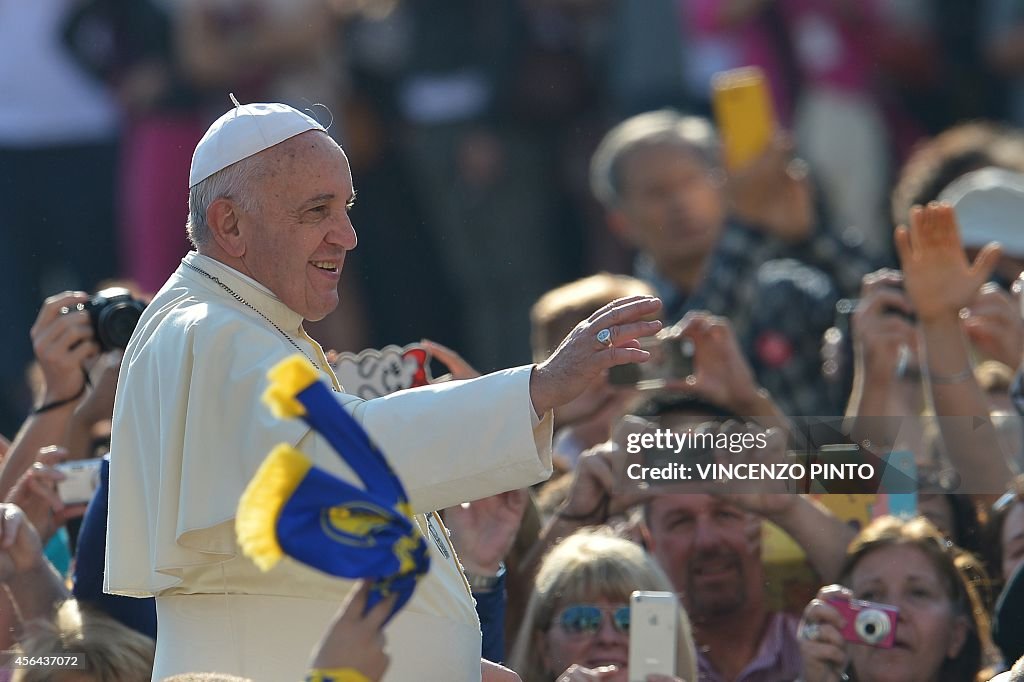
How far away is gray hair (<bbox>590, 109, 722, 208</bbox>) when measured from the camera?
7.05 m

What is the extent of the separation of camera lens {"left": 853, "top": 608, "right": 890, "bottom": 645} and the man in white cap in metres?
1.05

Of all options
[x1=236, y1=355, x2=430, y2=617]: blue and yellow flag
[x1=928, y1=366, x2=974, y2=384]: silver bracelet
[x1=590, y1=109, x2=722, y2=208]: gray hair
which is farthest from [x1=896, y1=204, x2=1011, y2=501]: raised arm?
[x1=236, y1=355, x2=430, y2=617]: blue and yellow flag

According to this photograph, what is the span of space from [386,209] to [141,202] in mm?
1185

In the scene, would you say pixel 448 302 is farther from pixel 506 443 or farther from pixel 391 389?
pixel 506 443

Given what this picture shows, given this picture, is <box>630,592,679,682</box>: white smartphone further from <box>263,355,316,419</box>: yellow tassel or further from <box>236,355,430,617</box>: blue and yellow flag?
<box>263,355,316,419</box>: yellow tassel

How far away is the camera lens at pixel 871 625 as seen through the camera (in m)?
4.36

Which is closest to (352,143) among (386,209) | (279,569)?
(386,209)

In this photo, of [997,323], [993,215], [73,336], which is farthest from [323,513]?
[993,215]

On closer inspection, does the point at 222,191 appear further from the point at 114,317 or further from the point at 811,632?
the point at 811,632

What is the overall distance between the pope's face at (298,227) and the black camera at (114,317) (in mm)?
1208

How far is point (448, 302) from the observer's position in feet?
27.5

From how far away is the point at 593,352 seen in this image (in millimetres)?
3342

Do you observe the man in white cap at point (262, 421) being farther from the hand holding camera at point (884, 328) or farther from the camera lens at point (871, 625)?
the hand holding camera at point (884, 328)

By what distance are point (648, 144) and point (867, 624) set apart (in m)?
3.04
